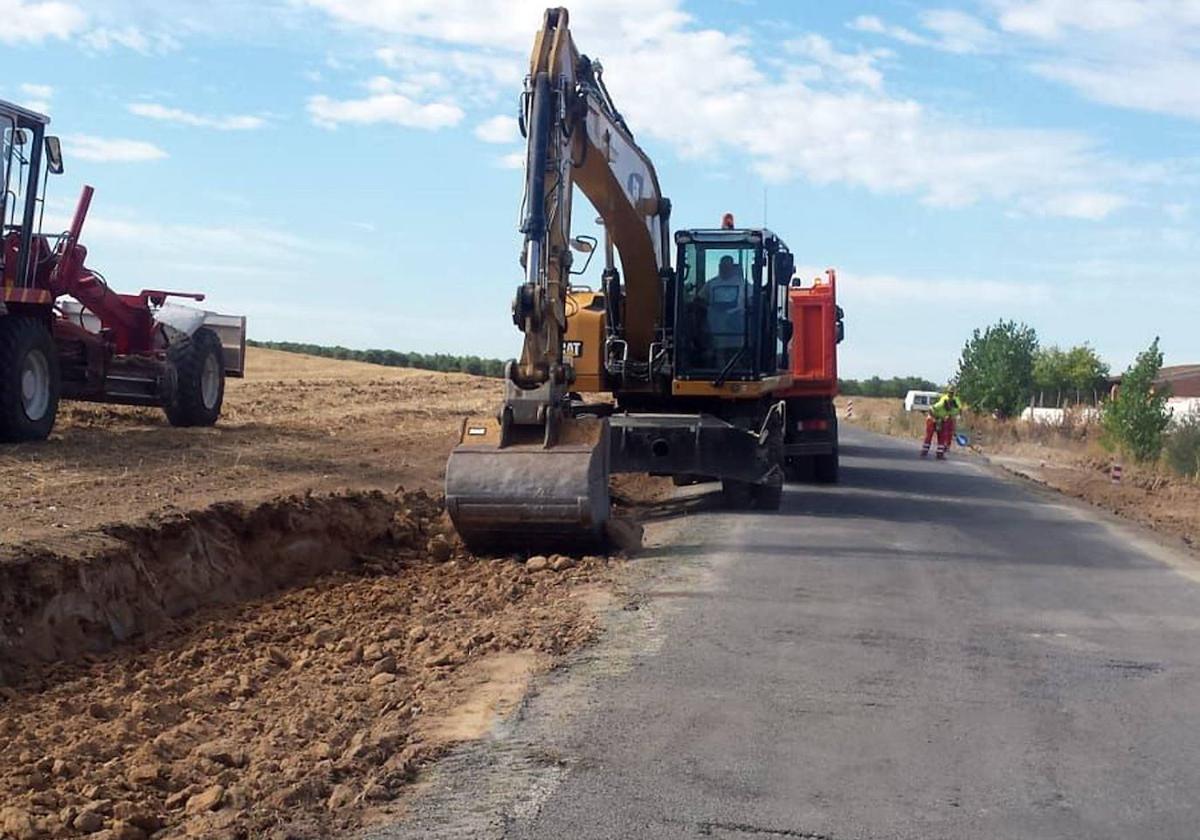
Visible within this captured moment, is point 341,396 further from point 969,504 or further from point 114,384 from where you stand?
point 969,504

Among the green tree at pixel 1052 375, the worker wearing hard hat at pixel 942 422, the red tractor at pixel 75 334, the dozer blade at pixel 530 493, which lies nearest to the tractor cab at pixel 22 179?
the red tractor at pixel 75 334

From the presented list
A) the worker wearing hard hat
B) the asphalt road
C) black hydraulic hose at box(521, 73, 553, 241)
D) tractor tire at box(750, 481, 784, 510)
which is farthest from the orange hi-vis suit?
black hydraulic hose at box(521, 73, 553, 241)

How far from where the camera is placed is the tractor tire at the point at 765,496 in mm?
15734

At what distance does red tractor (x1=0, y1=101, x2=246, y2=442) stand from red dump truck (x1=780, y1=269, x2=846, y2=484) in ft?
26.6

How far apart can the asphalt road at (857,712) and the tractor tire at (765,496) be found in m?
3.16

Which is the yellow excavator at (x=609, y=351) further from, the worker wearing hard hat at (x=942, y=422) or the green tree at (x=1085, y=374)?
the green tree at (x=1085, y=374)

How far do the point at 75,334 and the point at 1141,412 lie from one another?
85.1 feet

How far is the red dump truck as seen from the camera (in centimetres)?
1988

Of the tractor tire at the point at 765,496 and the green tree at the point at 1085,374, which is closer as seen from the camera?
the tractor tire at the point at 765,496

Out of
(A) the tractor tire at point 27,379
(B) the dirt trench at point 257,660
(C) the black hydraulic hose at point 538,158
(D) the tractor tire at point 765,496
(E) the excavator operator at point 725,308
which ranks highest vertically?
(C) the black hydraulic hose at point 538,158

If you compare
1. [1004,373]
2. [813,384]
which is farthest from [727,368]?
[1004,373]

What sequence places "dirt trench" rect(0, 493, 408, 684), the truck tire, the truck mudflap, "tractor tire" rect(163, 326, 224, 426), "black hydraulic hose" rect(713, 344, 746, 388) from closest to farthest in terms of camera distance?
"dirt trench" rect(0, 493, 408, 684) < the truck mudflap < the truck tire < "black hydraulic hose" rect(713, 344, 746, 388) < "tractor tire" rect(163, 326, 224, 426)

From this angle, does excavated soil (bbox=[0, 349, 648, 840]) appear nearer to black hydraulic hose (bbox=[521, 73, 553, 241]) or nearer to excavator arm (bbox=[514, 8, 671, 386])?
excavator arm (bbox=[514, 8, 671, 386])

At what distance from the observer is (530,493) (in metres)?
Result: 11.1
